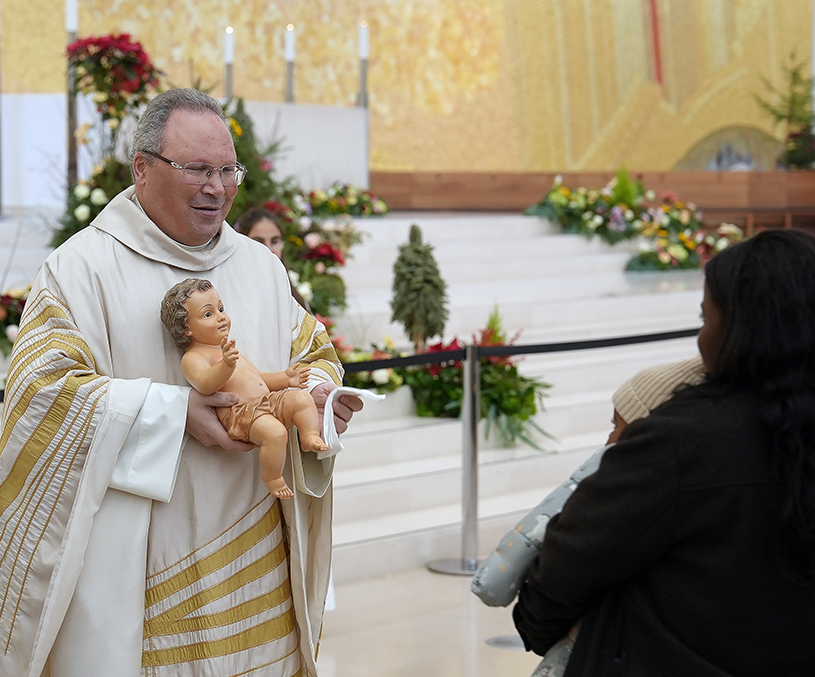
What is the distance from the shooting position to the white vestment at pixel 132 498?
2459 millimetres

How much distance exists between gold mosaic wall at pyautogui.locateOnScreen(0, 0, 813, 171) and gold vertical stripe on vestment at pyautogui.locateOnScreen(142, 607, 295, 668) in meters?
10.4

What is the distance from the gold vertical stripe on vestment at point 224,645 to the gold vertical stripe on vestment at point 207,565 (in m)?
0.11

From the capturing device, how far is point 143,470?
2.47 meters

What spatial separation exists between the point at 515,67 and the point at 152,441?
45.2 ft

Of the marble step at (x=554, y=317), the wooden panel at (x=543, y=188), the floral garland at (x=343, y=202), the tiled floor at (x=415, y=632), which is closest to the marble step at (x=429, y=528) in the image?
the tiled floor at (x=415, y=632)

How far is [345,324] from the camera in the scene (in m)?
8.23

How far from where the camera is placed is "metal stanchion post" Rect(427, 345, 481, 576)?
5945 mm

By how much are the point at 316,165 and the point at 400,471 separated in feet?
15.7

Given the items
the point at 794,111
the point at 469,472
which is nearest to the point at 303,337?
the point at 469,472

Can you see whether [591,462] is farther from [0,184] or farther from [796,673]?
[0,184]

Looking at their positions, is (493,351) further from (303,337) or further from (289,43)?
(289,43)

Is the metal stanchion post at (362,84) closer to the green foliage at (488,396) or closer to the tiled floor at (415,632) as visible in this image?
the green foliage at (488,396)

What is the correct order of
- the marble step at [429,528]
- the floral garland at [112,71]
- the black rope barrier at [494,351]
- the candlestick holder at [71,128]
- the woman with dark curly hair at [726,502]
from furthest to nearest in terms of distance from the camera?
the candlestick holder at [71,128] < the floral garland at [112,71] < the marble step at [429,528] < the black rope barrier at [494,351] < the woman with dark curly hair at [726,502]

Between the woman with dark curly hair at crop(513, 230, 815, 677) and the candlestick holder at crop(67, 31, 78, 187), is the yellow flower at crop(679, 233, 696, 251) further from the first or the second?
the woman with dark curly hair at crop(513, 230, 815, 677)
